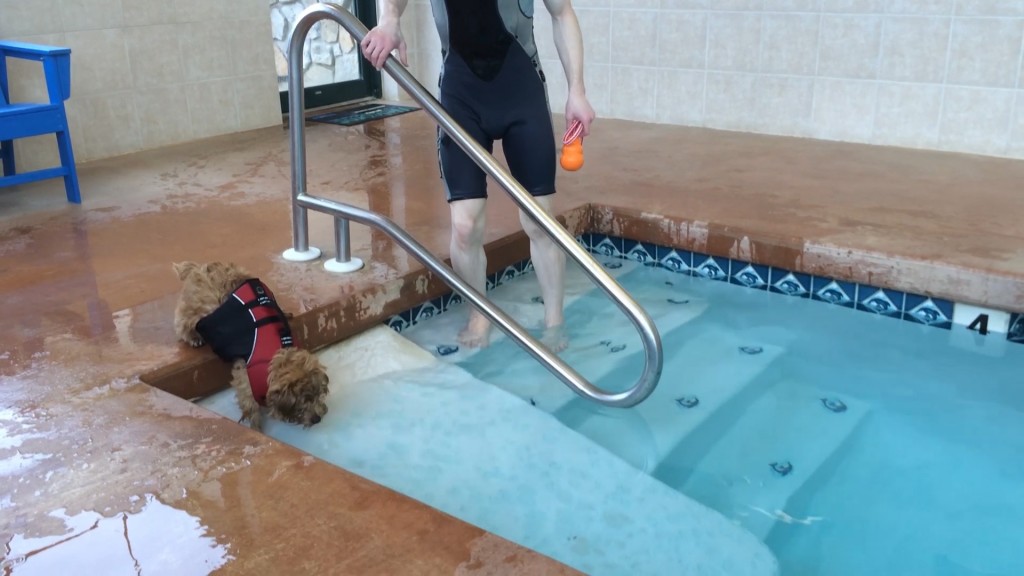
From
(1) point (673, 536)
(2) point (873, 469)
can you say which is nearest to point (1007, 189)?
(2) point (873, 469)

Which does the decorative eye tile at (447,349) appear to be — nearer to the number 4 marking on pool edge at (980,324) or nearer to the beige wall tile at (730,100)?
the number 4 marking on pool edge at (980,324)

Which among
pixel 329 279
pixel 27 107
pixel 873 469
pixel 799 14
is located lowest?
pixel 873 469

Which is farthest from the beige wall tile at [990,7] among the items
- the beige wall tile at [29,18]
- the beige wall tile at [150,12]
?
the beige wall tile at [29,18]

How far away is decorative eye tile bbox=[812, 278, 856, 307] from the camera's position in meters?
3.12

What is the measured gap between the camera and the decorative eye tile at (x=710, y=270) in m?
3.41

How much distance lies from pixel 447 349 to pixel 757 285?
1197 millimetres

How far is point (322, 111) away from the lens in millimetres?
5906

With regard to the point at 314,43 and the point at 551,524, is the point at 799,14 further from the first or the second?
the point at 551,524

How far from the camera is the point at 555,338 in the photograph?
294 cm

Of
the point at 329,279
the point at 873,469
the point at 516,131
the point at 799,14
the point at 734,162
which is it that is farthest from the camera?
the point at 799,14

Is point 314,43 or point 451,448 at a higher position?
point 314,43

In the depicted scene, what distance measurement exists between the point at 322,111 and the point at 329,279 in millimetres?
3335

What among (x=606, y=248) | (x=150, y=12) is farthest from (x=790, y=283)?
(x=150, y=12)

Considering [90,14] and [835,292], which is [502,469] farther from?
[90,14]
